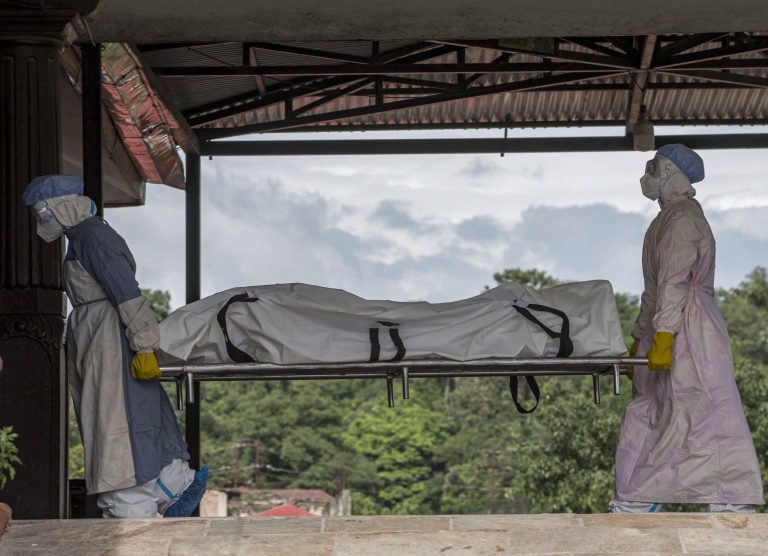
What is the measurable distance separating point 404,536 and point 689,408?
1823 millimetres

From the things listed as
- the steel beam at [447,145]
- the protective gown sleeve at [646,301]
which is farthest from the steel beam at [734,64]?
the protective gown sleeve at [646,301]

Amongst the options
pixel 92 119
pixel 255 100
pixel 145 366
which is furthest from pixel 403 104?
pixel 145 366

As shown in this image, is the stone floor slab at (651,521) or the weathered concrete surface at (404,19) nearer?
the stone floor slab at (651,521)

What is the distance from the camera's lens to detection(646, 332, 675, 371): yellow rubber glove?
19.6ft

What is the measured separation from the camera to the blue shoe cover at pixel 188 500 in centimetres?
617

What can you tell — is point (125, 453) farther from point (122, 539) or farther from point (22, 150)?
point (22, 150)

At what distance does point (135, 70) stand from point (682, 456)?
14.0ft

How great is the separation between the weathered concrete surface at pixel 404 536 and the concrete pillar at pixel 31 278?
1.04 meters

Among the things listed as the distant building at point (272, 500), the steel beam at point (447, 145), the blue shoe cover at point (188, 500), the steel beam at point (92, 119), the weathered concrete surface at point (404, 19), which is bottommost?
the distant building at point (272, 500)

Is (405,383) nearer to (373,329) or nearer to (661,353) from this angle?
(373,329)

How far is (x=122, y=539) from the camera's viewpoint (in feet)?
16.0

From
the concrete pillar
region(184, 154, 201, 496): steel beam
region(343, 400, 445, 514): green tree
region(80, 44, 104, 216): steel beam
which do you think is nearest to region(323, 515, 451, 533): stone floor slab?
the concrete pillar

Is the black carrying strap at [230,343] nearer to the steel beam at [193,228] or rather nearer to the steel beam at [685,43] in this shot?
the steel beam at [193,228]

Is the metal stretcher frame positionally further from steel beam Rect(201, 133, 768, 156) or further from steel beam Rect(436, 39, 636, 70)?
steel beam Rect(201, 133, 768, 156)
